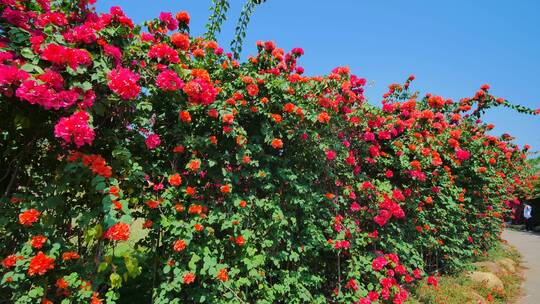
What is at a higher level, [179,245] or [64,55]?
[64,55]

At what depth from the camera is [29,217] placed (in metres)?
1.91

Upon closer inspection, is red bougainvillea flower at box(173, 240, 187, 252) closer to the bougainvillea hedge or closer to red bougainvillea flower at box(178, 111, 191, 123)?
the bougainvillea hedge

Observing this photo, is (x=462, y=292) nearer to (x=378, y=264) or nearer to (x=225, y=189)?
(x=378, y=264)

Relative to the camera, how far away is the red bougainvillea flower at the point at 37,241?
1.93m

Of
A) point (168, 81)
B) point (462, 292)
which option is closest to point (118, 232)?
point (168, 81)

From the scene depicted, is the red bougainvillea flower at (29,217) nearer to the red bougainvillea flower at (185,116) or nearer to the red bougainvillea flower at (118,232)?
the red bougainvillea flower at (118,232)

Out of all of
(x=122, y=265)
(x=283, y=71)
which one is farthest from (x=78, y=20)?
(x=283, y=71)

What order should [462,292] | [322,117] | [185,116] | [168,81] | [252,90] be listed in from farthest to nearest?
[462,292] < [322,117] < [252,90] < [185,116] < [168,81]

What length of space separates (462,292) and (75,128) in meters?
5.67

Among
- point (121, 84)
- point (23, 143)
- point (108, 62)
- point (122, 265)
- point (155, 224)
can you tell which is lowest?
point (122, 265)

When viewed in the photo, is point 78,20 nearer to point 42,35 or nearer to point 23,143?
point 42,35

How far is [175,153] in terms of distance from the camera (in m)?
2.57

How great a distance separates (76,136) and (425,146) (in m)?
4.66

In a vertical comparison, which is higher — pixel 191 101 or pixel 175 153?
pixel 191 101
